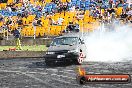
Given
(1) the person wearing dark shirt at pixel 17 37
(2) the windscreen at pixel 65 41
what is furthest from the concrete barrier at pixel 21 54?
(2) the windscreen at pixel 65 41

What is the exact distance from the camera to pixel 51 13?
37.0m

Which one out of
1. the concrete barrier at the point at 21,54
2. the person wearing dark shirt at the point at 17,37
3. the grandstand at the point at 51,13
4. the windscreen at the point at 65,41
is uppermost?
the grandstand at the point at 51,13

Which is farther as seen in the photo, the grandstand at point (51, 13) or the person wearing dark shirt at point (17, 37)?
the grandstand at point (51, 13)

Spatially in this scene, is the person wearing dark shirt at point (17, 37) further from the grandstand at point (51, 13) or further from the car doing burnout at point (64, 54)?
the car doing burnout at point (64, 54)

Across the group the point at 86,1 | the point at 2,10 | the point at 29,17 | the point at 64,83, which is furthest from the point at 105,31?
the point at 64,83

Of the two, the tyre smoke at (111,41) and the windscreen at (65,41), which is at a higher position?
the windscreen at (65,41)

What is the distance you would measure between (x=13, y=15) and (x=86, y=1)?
7186 mm

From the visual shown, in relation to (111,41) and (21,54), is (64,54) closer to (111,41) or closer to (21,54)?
(21,54)

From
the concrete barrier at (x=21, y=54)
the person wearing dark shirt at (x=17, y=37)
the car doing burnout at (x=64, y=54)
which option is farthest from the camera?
the person wearing dark shirt at (x=17, y=37)

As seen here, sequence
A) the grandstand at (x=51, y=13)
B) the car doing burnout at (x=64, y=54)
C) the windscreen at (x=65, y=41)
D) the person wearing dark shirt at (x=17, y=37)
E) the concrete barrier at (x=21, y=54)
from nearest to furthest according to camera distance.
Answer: the car doing burnout at (x=64, y=54) < the windscreen at (x=65, y=41) < the concrete barrier at (x=21, y=54) < the person wearing dark shirt at (x=17, y=37) < the grandstand at (x=51, y=13)

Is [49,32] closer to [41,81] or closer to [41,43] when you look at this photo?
[41,43]

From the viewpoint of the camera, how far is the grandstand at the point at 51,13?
3216cm

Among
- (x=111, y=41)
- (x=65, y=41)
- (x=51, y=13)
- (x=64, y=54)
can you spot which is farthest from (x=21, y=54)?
(x=51, y=13)

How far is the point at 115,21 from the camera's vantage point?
3097cm
